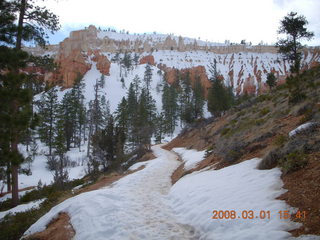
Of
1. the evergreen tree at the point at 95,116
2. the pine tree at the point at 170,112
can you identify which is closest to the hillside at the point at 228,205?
the evergreen tree at the point at 95,116

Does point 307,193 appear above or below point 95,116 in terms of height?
above

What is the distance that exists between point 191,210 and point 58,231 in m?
3.82

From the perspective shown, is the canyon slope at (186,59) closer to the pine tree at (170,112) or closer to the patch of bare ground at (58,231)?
the pine tree at (170,112)

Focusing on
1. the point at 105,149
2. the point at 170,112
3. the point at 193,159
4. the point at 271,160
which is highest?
the point at 271,160

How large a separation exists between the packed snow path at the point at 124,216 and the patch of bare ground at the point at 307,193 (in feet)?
7.47

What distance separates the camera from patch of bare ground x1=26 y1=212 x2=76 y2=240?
5.55m

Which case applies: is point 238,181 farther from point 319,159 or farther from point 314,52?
point 314,52

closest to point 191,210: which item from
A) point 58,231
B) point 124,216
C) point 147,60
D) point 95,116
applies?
point 124,216

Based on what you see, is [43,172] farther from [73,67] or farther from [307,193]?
[73,67]

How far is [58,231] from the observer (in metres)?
5.86

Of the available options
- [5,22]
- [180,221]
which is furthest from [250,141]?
[5,22]

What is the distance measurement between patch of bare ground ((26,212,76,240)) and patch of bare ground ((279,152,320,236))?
5.28 m

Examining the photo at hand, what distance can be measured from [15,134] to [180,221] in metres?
6.23
